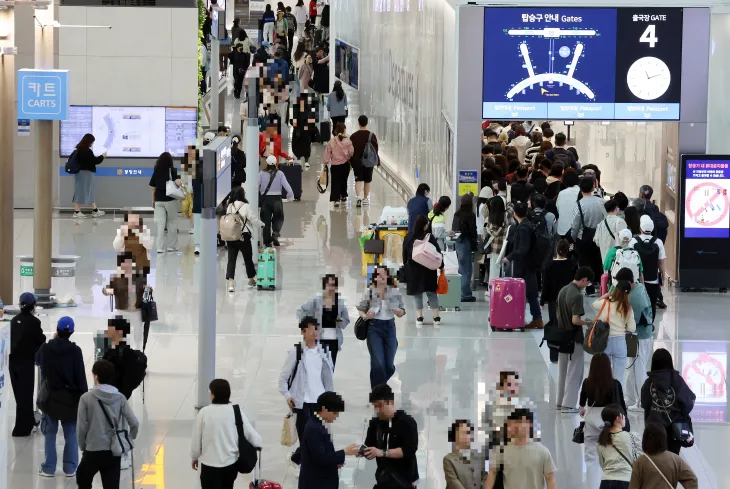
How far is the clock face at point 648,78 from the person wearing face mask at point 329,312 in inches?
275

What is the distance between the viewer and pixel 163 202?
20297mm

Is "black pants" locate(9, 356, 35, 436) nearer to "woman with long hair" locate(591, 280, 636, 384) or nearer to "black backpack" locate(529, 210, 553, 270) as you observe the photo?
"woman with long hair" locate(591, 280, 636, 384)

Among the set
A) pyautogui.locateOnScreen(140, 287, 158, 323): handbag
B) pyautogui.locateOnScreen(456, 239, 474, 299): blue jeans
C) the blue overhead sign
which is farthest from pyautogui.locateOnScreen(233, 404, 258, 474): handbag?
pyautogui.locateOnScreen(456, 239, 474, 299): blue jeans

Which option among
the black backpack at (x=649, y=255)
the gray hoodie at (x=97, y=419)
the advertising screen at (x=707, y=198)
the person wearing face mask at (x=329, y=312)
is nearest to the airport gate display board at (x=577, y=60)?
the advertising screen at (x=707, y=198)

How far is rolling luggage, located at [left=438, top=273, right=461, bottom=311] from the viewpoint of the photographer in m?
17.1

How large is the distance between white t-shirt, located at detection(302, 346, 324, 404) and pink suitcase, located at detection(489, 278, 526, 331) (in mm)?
5688

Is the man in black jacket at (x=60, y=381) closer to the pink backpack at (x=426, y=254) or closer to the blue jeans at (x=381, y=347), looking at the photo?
the blue jeans at (x=381, y=347)

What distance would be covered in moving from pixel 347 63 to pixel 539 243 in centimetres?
1840

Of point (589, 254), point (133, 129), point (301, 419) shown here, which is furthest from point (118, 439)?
point (133, 129)

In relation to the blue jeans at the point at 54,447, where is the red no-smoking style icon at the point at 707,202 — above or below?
above

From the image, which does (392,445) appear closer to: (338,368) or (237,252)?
(338,368)

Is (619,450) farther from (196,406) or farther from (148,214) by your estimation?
(148,214)

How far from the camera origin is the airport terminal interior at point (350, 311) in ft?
38.5

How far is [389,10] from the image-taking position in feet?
88.2
